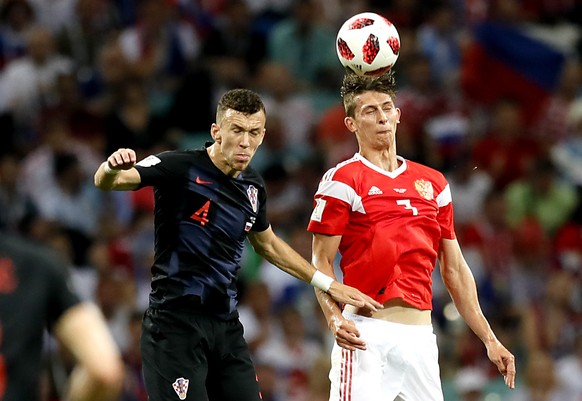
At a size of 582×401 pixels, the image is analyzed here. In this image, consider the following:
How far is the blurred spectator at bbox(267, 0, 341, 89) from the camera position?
13766 mm

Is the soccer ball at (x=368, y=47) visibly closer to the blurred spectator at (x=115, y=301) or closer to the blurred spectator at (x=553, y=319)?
the blurred spectator at (x=115, y=301)

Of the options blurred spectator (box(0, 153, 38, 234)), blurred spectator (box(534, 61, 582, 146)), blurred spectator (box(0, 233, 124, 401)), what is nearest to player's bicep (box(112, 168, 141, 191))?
blurred spectator (box(0, 233, 124, 401))

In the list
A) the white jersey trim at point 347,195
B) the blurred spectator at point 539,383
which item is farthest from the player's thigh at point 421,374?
the blurred spectator at point 539,383

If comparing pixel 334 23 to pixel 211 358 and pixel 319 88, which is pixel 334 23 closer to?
pixel 319 88

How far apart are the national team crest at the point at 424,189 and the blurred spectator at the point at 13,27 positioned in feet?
23.2

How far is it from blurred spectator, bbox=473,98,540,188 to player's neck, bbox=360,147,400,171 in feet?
20.9

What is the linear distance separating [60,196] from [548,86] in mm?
5874

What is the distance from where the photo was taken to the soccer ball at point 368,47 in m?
7.23

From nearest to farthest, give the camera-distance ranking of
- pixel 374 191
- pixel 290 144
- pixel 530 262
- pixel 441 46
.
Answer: pixel 374 191 → pixel 530 262 → pixel 290 144 → pixel 441 46

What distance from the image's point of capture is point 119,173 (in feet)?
20.9

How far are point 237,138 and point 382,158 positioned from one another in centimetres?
85

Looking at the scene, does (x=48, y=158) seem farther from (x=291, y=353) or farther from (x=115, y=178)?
(x=115, y=178)

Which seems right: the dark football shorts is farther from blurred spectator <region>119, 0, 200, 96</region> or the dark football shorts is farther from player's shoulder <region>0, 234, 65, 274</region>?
blurred spectator <region>119, 0, 200, 96</region>

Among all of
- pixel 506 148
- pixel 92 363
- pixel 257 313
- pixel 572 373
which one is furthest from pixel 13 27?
pixel 92 363
